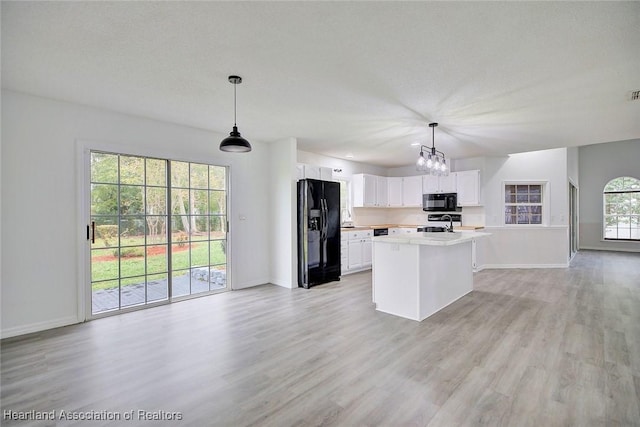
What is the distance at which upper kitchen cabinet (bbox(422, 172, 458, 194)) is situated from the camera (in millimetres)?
7105

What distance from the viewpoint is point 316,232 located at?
5293 mm

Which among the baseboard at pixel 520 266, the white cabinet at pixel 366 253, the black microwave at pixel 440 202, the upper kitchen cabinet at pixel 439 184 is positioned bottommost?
the baseboard at pixel 520 266

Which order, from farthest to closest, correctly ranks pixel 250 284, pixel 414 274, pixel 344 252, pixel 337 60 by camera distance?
pixel 344 252 → pixel 250 284 → pixel 414 274 → pixel 337 60

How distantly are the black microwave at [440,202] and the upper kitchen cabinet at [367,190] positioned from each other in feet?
3.40

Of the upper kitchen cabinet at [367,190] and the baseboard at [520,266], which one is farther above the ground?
the upper kitchen cabinet at [367,190]

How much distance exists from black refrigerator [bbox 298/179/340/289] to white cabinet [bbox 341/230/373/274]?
1.80ft

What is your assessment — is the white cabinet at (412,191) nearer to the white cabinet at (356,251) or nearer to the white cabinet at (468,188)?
the white cabinet at (468,188)

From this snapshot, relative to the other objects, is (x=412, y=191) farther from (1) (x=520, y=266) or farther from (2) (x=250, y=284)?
(2) (x=250, y=284)

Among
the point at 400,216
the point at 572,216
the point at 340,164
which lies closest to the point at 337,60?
the point at 340,164

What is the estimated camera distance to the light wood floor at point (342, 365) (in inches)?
78.2

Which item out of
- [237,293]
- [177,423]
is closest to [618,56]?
[177,423]

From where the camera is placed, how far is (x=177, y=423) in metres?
1.86

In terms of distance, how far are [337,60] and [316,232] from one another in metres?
3.18

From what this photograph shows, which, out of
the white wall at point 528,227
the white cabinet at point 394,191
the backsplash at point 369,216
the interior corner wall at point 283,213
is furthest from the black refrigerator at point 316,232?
the white wall at point 528,227
